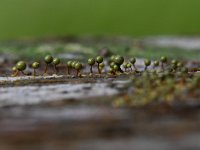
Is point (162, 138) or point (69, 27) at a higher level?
point (69, 27)

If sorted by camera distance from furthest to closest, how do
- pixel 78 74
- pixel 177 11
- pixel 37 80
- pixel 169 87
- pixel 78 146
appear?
pixel 177 11 < pixel 78 74 < pixel 37 80 < pixel 169 87 < pixel 78 146

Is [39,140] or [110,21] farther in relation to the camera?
[110,21]

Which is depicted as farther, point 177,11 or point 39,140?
point 177,11

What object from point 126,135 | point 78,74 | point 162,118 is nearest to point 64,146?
point 126,135

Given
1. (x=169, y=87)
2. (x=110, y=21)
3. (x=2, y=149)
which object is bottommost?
(x=2, y=149)

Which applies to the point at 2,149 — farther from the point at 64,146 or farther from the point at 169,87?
the point at 169,87

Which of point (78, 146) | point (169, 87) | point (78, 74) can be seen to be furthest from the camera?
point (78, 74)

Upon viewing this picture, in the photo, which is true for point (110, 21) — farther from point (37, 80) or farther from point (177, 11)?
point (37, 80)

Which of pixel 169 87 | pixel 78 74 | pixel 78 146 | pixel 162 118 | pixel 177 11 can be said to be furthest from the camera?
pixel 177 11

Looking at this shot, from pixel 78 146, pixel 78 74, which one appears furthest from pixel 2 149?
pixel 78 74
